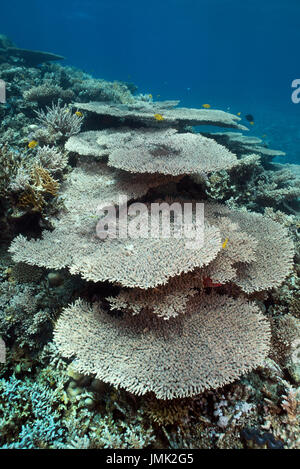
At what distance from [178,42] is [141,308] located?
141 m

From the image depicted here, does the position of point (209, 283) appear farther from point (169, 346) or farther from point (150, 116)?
point (150, 116)

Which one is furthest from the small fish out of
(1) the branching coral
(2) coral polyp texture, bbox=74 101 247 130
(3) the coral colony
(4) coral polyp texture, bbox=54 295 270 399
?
(1) the branching coral

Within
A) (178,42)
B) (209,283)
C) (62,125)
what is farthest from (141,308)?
(178,42)

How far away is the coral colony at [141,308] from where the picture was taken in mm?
2342

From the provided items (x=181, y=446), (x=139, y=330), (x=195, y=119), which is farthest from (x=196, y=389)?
(x=195, y=119)

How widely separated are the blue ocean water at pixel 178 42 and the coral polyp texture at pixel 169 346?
71.0 metres

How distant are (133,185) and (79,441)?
315 cm

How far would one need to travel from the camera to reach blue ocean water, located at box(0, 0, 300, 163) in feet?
236

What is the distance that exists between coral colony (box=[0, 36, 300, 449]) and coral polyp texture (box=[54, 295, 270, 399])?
12 mm

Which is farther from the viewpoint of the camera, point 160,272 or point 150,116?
point 150,116

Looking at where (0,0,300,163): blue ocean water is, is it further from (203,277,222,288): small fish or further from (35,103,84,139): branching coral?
(203,277,222,288): small fish

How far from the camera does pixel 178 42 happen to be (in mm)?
113875

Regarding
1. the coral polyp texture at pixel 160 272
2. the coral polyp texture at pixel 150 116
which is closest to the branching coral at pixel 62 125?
the coral polyp texture at pixel 150 116
